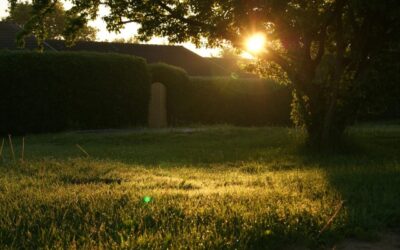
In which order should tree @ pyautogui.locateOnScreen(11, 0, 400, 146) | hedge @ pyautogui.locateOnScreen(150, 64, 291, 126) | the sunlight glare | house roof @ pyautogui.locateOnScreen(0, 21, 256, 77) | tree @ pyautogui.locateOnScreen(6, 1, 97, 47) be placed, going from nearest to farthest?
tree @ pyautogui.locateOnScreen(11, 0, 400, 146), the sunlight glare, tree @ pyautogui.locateOnScreen(6, 1, 97, 47), hedge @ pyautogui.locateOnScreen(150, 64, 291, 126), house roof @ pyautogui.locateOnScreen(0, 21, 256, 77)

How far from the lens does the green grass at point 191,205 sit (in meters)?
5.40

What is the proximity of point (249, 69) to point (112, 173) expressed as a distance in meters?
9.95

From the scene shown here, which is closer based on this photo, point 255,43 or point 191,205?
point 191,205

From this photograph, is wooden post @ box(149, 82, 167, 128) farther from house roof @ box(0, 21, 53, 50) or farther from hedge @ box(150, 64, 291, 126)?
house roof @ box(0, 21, 53, 50)

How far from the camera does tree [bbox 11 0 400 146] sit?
49.8 ft

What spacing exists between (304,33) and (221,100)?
53.3ft

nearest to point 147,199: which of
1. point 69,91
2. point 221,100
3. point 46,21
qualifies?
point 69,91

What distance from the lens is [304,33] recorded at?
15.9 meters

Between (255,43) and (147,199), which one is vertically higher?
(255,43)

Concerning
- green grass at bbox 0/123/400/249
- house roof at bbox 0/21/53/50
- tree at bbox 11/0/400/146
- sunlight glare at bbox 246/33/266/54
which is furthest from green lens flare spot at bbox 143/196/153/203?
house roof at bbox 0/21/53/50

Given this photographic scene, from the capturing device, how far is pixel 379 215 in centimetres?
675

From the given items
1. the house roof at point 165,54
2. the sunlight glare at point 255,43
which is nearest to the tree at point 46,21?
the house roof at point 165,54

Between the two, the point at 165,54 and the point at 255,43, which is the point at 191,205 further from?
the point at 165,54

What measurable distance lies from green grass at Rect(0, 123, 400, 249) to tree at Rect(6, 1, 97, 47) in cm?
649
